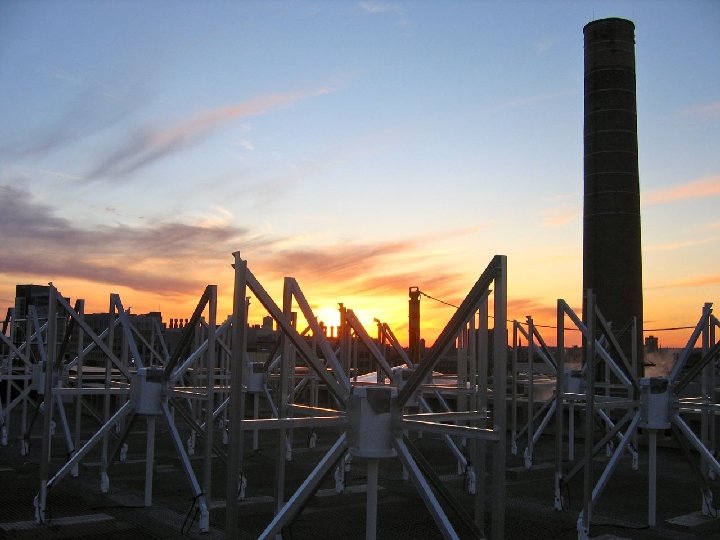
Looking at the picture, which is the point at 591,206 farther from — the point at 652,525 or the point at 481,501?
the point at 481,501

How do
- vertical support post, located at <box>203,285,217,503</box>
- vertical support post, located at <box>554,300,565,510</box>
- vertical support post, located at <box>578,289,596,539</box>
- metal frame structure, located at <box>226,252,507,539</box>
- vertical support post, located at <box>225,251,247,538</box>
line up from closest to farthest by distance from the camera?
metal frame structure, located at <box>226,252,507,539</box>
vertical support post, located at <box>225,251,247,538</box>
vertical support post, located at <box>578,289,596,539</box>
vertical support post, located at <box>203,285,217,503</box>
vertical support post, located at <box>554,300,565,510</box>

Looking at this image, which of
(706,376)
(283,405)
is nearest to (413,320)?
(706,376)

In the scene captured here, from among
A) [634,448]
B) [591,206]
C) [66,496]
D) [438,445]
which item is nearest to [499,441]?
[66,496]

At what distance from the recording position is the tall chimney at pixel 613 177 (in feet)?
188

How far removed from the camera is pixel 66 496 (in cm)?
2192

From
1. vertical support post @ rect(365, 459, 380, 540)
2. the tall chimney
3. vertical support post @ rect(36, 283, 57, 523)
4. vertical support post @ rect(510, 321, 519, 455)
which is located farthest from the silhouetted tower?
vertical support post @ rect(365, 459, 380, 540)

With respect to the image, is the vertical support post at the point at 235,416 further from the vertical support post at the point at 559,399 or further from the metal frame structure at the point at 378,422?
the vertical support post at the point at 559,399

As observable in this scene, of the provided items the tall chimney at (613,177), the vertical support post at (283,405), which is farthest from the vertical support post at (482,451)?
the tall chimney at (613,177)

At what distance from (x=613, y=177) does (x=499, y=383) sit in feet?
163

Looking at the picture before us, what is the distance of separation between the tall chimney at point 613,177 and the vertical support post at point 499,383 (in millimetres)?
47911

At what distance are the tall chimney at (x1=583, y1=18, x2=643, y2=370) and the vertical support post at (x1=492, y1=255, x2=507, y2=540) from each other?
47.9 meters

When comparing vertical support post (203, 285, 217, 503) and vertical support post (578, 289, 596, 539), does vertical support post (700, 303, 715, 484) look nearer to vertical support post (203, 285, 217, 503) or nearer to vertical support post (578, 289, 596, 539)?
vertical support post (578, 289, 596, 539)

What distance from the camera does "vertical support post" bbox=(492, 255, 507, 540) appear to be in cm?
1141

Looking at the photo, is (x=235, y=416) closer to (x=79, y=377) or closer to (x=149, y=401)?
(x=149, y=401)
